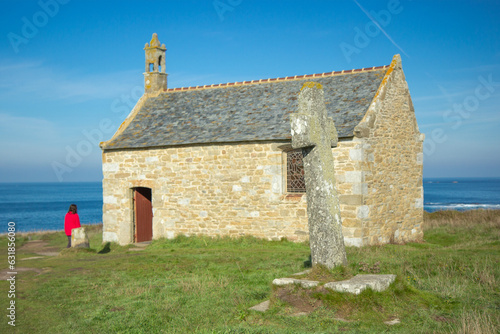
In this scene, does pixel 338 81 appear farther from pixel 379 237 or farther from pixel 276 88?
pixel 379 237

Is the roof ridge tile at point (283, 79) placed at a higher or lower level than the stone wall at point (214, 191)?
higher

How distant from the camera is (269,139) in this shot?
1499 centimetres

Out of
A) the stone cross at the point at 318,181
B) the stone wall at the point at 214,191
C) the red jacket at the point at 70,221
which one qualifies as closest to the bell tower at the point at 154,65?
the stone wall at the point at 214,191

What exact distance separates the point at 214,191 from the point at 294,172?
2.86 meters

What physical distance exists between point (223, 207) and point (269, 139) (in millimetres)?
2855

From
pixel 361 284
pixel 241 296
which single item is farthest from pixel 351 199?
pixel 361 284

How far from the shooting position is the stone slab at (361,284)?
21.5 ft

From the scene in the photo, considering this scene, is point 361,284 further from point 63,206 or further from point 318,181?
point 63,206

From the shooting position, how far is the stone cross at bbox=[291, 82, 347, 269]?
7418 mm

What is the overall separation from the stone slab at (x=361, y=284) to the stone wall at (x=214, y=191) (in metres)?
6.76

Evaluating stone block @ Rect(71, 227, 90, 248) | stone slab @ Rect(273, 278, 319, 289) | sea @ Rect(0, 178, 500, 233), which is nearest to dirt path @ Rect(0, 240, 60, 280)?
stone block @ Rect(71, 227, 90, 248)

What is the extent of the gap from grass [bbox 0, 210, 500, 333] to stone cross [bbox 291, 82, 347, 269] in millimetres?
368

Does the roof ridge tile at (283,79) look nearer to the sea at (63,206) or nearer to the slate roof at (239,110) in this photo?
the slate roof at (239,110)

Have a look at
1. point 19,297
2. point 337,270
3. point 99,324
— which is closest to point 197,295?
point 99,324
